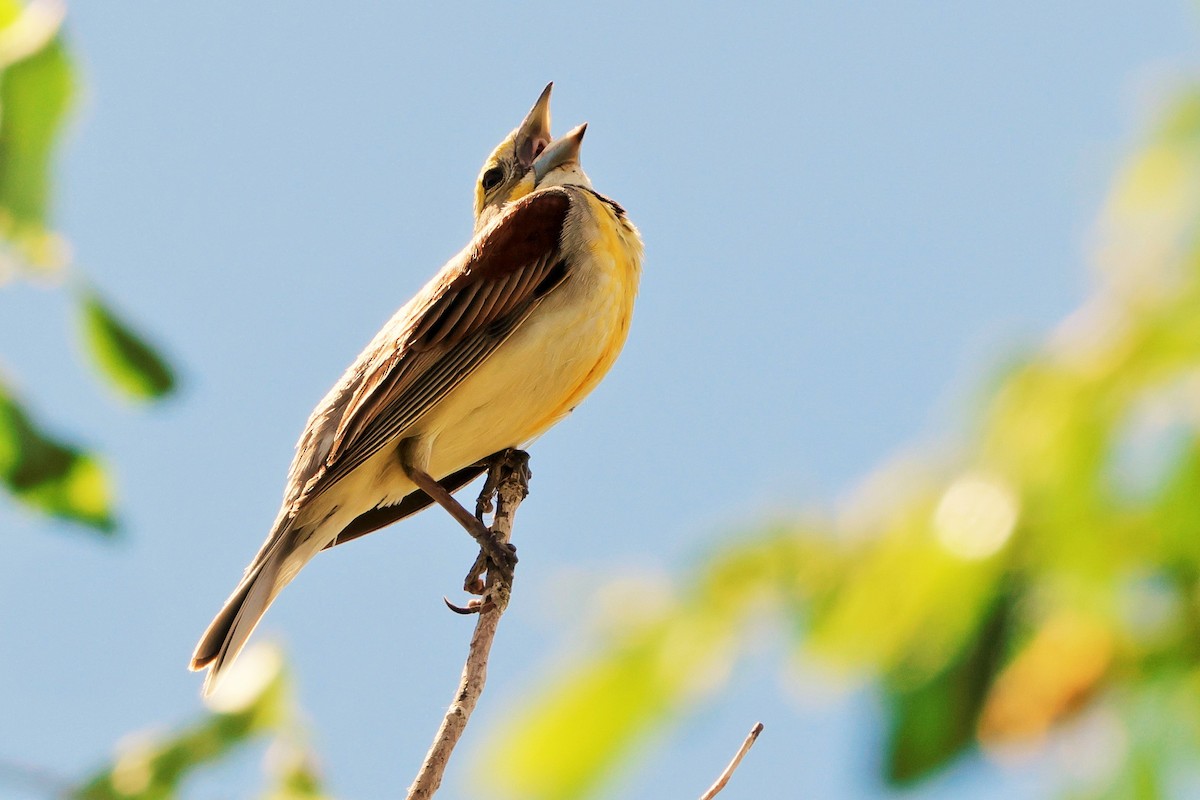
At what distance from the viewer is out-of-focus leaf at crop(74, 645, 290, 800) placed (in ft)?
3.90

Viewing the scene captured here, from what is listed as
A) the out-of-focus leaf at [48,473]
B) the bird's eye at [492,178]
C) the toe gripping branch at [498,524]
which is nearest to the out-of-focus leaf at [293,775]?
the out-of-focus leaf at [48,473]

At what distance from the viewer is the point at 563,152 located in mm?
9148

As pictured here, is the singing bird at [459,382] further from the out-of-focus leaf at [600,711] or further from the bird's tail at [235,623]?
the out-of-focus leaf at [600,711]

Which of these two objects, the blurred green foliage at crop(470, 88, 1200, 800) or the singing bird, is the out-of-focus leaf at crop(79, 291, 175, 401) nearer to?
the blurred green foliage at crop(470, 88, 1200, 800)

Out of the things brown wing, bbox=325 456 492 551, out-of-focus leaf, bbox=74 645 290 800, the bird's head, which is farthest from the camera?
the bird's head

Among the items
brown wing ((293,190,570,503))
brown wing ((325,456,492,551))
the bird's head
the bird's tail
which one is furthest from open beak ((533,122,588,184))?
the bird's tail

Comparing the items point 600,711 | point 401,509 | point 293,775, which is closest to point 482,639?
point 401,509

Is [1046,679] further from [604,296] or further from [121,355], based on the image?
[604,296]

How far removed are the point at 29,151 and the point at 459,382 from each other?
5912mm

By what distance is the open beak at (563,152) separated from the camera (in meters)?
9.15

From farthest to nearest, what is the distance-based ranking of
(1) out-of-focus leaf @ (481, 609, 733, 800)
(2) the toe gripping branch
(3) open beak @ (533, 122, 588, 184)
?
(3) open beak @ (533, 122, 588, 184) < (2) the toe gripping branch < (1) out-of-focus leaf @ (481, 609, 733, 800)

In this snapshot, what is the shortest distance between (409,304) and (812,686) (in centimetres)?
745

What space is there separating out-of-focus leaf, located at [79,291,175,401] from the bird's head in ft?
27.1

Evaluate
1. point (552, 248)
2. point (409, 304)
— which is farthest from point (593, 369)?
point (409, 304)
